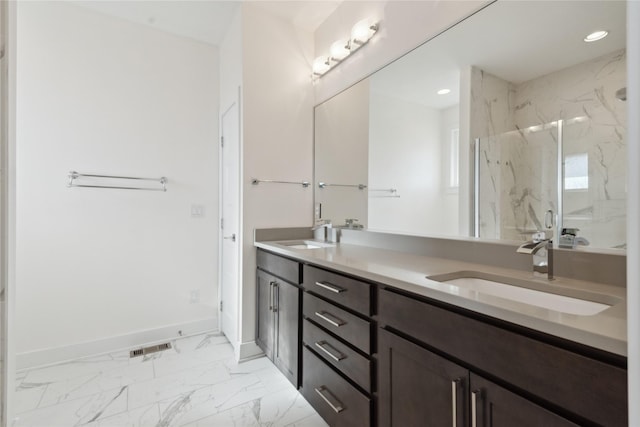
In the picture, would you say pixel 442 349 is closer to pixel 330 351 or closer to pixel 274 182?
pixel 330 351

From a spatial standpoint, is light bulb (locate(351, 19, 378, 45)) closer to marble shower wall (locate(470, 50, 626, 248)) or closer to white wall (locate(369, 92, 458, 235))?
white wall (locate(369, 92, 458, 235))

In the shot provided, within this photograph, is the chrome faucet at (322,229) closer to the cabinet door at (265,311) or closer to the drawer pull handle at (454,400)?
the cabinet door at (265,311)

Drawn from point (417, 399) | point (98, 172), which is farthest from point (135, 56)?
point (417, 399)

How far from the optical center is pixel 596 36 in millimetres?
1064

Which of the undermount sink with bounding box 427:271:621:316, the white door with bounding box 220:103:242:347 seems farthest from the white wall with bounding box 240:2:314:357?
the undermount sink with bounding box 427:271:621:316

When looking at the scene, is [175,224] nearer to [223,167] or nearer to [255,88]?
[223,167]

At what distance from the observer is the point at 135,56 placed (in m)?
2.49

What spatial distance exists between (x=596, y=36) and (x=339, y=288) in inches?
53.2

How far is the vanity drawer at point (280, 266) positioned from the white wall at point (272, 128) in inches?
5.3

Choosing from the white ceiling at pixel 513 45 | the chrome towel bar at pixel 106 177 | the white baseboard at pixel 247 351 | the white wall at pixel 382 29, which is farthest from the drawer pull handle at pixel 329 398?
the chrome towel bar at pixel 106 177

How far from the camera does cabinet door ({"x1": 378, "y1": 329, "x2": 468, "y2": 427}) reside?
33.4 inches

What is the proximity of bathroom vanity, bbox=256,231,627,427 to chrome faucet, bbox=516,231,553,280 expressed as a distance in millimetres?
70

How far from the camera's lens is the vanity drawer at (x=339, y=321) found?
3.95ft

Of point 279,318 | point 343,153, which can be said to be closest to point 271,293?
point 279,318
